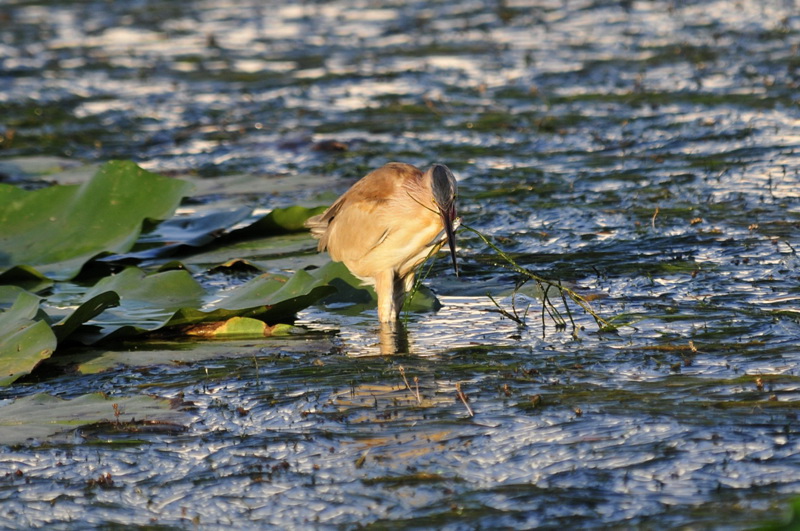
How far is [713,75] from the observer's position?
12.0m

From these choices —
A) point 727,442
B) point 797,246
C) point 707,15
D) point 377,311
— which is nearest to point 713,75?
point 707,15

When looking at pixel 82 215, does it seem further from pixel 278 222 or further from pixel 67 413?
pixel 67 413

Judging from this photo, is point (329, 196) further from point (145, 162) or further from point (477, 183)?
point (145, 162)

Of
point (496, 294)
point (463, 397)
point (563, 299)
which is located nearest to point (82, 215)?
point (496, 294)

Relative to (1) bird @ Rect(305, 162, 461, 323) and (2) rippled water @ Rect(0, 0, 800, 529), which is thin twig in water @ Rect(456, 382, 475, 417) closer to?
(2) rippled water @ Rect(0, 0, 800, 529)

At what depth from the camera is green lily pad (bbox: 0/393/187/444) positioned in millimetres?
4461

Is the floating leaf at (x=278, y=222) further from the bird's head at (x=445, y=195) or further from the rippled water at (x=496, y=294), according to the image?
the bird's head at (x=445, y=195)

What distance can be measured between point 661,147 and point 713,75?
2.77 meters

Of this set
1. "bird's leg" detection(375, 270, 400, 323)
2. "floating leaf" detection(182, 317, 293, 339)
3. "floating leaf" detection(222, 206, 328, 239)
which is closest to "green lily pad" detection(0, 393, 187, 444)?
"floating leaf" detection(182, 317, 293, 339)

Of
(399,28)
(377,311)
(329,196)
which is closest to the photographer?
(377,311)

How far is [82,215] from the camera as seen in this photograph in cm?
659

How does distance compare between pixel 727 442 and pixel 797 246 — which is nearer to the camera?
pixel 727 442

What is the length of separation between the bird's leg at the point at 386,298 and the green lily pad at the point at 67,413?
161 cm

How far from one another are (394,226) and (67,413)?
2.03m
